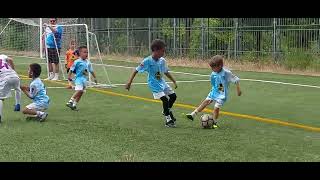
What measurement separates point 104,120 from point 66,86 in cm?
644

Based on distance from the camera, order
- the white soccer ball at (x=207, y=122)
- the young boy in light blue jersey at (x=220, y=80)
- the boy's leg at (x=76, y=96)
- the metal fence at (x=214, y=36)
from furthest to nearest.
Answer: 1. the metal fence at (x=214, y=36)
2. the boy's leg at (x=76, y=96)
3. the young boy in light blue jersey at (x=220, y=80)
4. the white soccer ball at (x=207, y=122)

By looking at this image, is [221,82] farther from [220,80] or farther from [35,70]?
[35,70]

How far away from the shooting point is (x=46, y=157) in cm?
640

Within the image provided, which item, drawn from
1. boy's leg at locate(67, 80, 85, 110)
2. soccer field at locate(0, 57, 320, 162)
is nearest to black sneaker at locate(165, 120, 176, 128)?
soccer field at locate(0, 57, 320, 162)

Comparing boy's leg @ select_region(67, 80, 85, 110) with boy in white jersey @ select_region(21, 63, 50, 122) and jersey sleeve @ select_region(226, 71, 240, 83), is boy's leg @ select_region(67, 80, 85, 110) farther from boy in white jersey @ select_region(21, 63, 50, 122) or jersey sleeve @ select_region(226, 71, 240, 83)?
jersey sleeve @ select_region(226, 71, 240, 83)

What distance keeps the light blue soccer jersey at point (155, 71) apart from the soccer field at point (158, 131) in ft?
1.98

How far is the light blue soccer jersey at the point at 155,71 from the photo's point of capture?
9656 millimetres

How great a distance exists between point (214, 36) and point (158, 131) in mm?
20744

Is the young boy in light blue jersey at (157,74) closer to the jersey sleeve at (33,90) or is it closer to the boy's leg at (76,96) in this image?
the jersey sleeve at (33,90)

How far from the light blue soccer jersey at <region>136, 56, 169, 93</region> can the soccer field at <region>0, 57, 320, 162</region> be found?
0.60m

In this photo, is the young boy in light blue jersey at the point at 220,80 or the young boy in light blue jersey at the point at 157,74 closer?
the young boy in light blue jersey at the point at 220,80

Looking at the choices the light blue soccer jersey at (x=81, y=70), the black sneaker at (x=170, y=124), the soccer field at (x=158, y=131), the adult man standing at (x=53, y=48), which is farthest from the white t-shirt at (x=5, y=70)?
the adult man standing at (x=53, y=48)

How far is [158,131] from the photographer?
8.50 m
